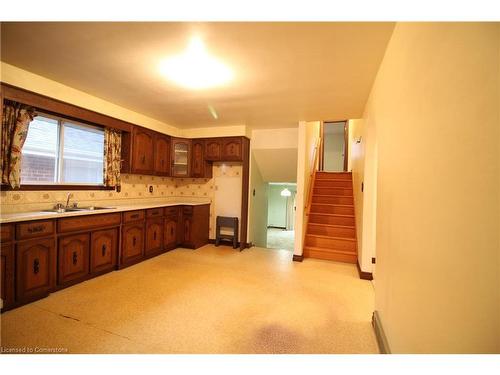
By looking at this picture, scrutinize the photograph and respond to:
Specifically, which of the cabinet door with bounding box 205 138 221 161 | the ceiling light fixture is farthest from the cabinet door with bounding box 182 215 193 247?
the ceiling light fixture

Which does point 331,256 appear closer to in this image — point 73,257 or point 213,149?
point 213,149

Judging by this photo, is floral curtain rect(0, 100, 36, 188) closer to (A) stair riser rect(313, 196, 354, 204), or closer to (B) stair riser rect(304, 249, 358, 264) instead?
(B) stair riser rect(304, 249, 358, 264)

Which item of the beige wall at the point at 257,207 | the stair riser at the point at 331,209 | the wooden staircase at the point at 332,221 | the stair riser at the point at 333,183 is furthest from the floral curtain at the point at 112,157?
the stair riser at the point at 333,183

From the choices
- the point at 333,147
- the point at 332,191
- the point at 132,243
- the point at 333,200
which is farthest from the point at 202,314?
the point at 333,147

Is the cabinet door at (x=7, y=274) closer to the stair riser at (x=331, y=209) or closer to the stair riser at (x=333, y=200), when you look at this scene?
the stair riser at (x=331, y=209)

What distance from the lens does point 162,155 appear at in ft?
13.9

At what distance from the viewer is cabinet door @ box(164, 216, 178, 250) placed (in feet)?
13.4

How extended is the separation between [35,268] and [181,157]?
287cm

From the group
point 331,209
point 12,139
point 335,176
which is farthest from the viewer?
point 335,176

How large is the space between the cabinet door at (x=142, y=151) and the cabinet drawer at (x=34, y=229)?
1.49 meters

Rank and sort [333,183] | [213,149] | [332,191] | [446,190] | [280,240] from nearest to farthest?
[446,190] < [213,149] < [332,191] < [333,183] < [280,240]

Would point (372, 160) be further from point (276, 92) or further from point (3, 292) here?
point (3, 292)

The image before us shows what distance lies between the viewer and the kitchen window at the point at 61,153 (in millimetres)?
2697
